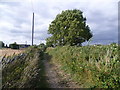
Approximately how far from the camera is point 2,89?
129 inches

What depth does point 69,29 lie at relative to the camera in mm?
28688

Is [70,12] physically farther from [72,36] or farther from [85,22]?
[72,36]

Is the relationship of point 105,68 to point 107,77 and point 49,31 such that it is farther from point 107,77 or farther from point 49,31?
point 49,31

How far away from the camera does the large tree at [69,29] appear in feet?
92.4

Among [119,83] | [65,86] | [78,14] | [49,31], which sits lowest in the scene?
[65,86]

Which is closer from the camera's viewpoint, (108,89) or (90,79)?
(108,89)

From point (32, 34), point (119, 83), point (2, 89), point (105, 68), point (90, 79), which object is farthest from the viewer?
point (32, 34)

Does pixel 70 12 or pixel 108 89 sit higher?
pixel 70 12

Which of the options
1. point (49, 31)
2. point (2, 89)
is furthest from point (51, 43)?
point (2, 89)

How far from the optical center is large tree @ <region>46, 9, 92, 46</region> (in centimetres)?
2815

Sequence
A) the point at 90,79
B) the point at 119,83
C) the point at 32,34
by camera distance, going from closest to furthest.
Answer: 1. the point at 119,83
2. the point at 90,79
3. the point at 32,34

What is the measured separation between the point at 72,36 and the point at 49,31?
6434 millimetres

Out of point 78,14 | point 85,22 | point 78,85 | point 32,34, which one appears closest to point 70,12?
point 78,14

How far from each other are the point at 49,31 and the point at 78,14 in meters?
6.76
